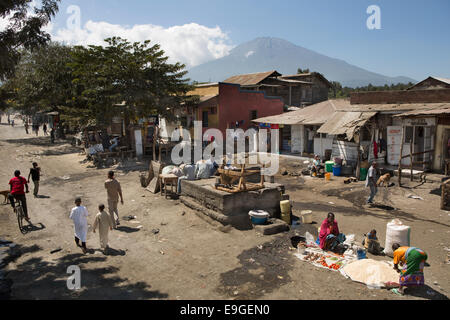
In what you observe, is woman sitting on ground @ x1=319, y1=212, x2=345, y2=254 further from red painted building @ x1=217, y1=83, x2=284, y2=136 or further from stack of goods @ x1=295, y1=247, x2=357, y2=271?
red painted building @ x1=217, y1=83, x2=284, y2=136

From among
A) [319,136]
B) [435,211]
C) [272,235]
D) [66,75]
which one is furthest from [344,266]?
[66,75]

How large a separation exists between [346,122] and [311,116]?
4.37 metres

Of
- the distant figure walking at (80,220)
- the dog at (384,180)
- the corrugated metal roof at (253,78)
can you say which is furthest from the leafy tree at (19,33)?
the corrugated metal roof at (253,78)

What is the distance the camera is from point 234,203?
9.84 meters

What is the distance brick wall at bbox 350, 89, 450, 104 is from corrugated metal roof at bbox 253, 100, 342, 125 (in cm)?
181

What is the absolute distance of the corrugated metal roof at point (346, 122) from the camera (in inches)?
609

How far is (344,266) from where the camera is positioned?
7.01 metres

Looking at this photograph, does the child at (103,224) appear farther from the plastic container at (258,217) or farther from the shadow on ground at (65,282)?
the plastic container at (258,217)

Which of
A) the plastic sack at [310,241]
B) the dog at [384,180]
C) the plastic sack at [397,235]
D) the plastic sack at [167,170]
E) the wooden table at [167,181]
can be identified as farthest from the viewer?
the plastic sack at [167,170]

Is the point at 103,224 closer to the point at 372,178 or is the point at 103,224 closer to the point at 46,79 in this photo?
the point at 372,178

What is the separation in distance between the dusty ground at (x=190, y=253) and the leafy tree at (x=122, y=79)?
730 centimetres

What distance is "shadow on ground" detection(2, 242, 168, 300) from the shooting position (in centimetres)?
604

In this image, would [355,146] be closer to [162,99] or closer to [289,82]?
[162,99]

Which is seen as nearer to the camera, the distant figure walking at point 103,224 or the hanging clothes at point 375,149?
the distant figure walking at point 103,224
